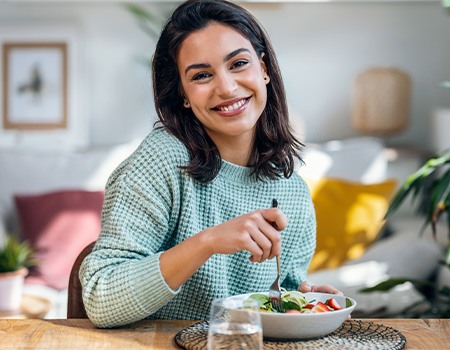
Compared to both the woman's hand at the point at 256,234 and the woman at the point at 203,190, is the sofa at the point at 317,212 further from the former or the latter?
the woman's hand at the point at 256,234

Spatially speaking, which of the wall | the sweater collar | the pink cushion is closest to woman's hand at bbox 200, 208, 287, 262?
the sweater collar

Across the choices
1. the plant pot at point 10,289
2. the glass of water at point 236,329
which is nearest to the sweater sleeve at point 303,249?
the glass of water at point 236,329

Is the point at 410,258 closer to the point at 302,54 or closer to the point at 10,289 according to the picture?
the point at 10,289

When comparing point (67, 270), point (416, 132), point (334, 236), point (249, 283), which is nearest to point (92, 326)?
point (249, 283)

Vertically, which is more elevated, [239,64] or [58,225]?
[239,64]

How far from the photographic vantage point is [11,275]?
293cm

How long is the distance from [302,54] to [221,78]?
9.51 ft

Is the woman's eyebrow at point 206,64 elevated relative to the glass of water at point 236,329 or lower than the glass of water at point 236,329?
elevated

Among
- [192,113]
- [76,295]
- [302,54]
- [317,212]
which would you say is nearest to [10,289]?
[76,295]

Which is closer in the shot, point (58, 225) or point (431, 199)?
point (431, 199)

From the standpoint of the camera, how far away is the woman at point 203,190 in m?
1.53

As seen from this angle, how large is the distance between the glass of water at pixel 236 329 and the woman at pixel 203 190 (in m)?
0.25

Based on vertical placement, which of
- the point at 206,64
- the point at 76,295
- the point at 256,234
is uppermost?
the point at 206,64

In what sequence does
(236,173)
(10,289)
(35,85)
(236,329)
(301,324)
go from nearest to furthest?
(236,329) → (301,324) → (236,173) → (10,289) → (35,85)
